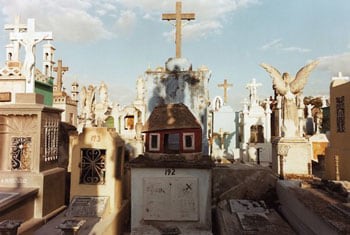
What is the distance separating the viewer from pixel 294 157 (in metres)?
10.6

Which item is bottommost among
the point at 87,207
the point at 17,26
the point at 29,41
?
the point at 87,207

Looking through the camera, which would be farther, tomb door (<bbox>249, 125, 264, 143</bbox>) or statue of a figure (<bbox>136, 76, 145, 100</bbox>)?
statue of a figure (<bbox>136, 76, 145, 100</bbox>)

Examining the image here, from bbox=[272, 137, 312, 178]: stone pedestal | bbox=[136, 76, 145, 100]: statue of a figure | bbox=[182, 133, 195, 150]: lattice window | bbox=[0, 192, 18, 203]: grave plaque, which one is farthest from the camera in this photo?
bbox=[136, 76, 145, 100]: statue of a figure

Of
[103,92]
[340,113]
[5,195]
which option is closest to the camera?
[5,195]

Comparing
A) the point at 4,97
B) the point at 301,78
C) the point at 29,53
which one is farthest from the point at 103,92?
the point at 301,78

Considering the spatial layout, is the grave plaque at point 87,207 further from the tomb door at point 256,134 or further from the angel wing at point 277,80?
the tomb door at point 256,134

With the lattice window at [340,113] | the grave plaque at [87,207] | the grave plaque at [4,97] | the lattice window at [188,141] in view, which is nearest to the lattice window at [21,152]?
the grave plaque at [87,207]

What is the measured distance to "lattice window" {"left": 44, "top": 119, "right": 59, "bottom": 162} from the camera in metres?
8.84

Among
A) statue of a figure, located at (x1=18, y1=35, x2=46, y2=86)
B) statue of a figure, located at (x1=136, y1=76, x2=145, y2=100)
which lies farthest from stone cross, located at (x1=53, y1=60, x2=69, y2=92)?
statue of a figure, located at (x1=18, y1=35, x2=46, y2=86)

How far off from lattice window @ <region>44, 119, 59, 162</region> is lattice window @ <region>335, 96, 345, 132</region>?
36.4ft

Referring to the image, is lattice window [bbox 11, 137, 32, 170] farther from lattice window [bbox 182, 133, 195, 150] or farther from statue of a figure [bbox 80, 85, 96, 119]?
statue of a figure [bbox 80, 85, 96, 119]

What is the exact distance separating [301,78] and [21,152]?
10544 mm

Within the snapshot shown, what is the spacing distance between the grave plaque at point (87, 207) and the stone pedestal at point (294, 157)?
6702 mm

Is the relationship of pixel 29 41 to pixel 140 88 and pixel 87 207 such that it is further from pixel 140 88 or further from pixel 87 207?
pixel 140 88
